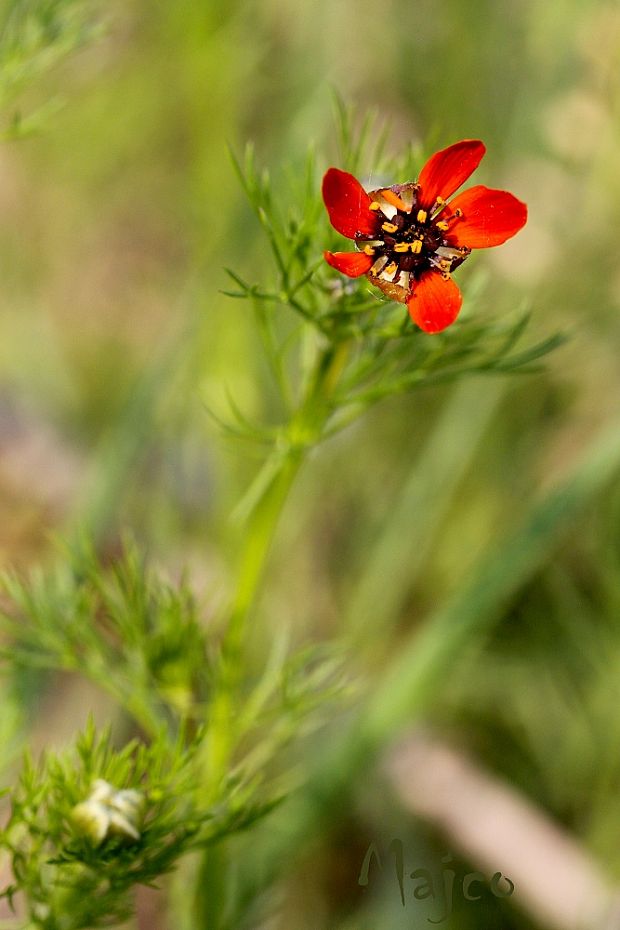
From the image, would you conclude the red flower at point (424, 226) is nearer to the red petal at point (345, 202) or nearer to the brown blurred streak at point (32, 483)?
the red petal at point (345, 202)

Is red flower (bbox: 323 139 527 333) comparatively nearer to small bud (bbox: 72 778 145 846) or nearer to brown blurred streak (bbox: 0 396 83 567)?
small bud (bbox: 72 778 145 846)

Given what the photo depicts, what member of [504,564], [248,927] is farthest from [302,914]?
[504,564]

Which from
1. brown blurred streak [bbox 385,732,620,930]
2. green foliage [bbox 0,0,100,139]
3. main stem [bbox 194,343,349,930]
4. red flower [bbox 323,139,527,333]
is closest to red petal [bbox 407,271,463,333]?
red flower [bbox 323,139,527,333]

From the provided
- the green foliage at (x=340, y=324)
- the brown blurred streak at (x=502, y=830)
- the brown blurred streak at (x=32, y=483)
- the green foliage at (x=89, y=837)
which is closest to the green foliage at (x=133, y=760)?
the green foliage at (x=89, y=837)

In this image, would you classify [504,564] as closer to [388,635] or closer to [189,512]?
[388,635]

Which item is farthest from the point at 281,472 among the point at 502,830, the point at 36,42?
the point at 502,830

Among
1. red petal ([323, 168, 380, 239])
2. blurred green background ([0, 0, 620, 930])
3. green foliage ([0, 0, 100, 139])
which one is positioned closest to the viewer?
red petal ([323, 168, 380, 239])
